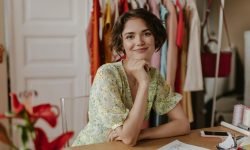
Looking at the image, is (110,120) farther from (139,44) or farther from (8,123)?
(8,123)

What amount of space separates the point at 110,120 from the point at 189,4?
145 centimetres

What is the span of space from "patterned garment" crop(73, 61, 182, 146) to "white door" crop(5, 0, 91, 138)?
3.80 feet

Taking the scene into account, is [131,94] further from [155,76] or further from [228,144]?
[228,144]

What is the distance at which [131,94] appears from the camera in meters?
1.67

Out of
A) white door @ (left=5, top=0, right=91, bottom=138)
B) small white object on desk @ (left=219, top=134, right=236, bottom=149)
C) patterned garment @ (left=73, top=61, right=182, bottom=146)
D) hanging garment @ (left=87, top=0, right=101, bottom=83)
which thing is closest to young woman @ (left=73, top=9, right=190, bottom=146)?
patterned garment @ (left=73, top=61, right=182, bottom=146)

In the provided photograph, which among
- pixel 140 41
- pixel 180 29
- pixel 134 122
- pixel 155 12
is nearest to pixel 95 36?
pixel 155 12

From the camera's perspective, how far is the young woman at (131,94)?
4.82 feet

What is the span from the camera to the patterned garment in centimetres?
149

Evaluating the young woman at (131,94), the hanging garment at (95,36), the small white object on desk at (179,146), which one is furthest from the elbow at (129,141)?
the hanging garment at (95,36)

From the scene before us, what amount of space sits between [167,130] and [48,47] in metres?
1.53

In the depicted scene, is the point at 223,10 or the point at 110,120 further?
the point at 223,10

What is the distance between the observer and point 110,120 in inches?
57.9

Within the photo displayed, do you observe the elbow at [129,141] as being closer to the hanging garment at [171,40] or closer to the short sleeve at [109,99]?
→ the short sleeve at [109,99]

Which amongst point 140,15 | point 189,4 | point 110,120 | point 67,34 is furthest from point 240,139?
point 67,34
